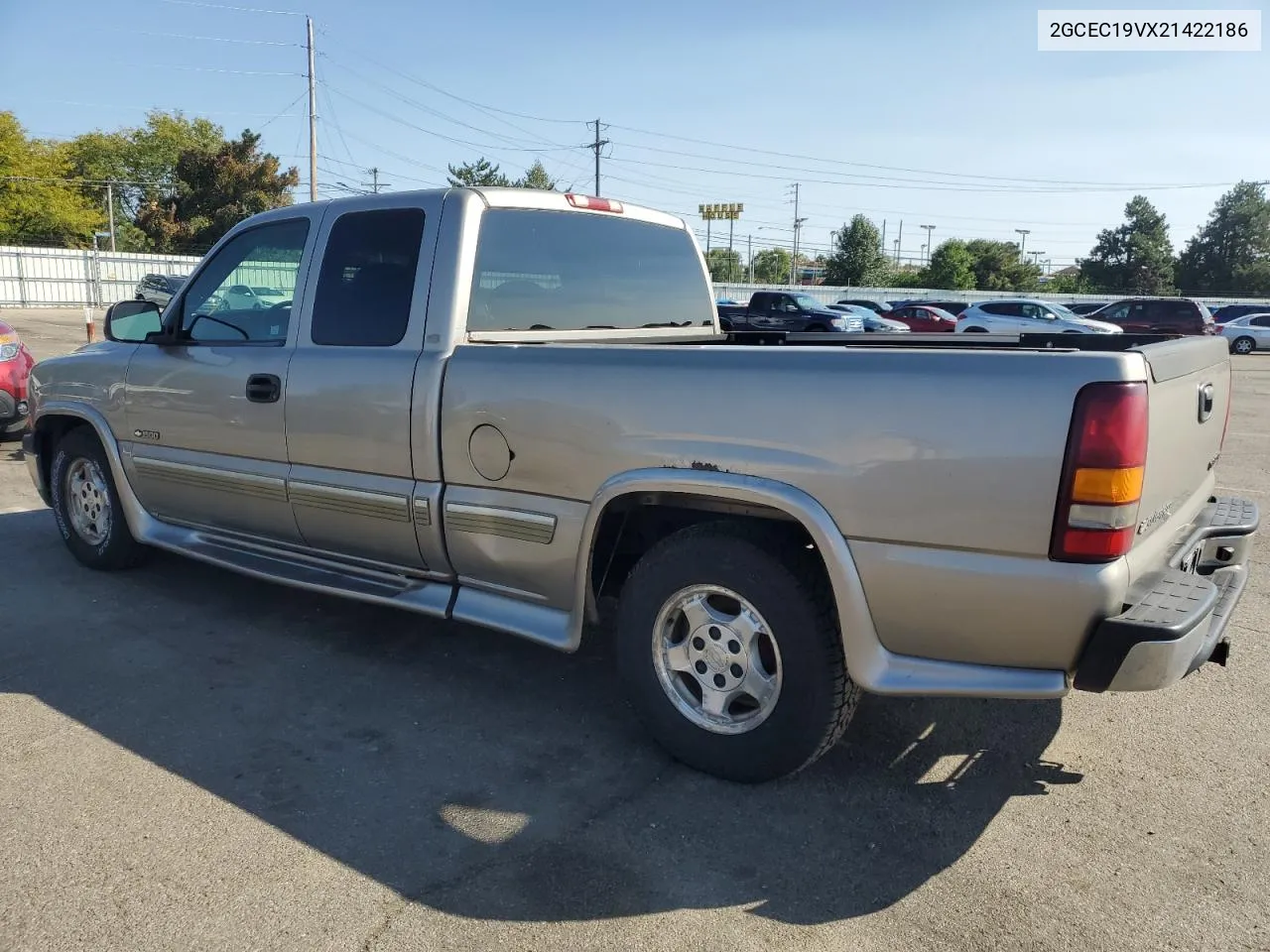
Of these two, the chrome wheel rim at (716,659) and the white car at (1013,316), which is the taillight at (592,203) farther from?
the white car at (1013,316)

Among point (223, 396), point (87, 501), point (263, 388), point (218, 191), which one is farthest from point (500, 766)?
point (218, 191)

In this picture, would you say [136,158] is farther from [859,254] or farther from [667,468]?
[667,468]

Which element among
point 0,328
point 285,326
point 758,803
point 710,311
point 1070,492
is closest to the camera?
point 1070,492

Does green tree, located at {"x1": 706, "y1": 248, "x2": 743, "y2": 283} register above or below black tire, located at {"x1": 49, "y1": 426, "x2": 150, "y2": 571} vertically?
above

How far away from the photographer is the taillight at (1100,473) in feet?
7.97

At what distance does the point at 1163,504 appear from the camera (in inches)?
115

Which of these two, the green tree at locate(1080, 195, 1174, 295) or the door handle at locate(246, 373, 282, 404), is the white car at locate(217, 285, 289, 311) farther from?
the green tree at locate(1080, 195, 1174, 295)

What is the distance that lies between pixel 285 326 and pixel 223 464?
0.77 m

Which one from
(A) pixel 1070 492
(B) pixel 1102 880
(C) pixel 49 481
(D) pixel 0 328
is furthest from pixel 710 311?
(D) pixel 0 328

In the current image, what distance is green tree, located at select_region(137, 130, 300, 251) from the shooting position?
54.0m

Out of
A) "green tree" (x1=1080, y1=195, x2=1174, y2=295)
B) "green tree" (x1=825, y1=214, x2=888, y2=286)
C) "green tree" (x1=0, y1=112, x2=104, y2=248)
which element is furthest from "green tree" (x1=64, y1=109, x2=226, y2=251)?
"green tree" (x1=1080, y1=195, x2=1174, y2=295)

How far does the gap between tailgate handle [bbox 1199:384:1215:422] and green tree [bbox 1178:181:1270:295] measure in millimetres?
84777

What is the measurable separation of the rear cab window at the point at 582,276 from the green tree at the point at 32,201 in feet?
214

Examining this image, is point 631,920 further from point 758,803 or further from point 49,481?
point 49,481
